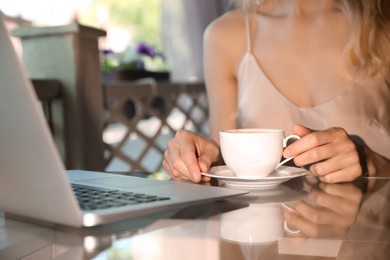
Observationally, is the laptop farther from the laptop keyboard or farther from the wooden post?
the wooden post

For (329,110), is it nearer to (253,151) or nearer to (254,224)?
(253,151)

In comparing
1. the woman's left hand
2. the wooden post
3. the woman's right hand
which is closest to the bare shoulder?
the wooden post

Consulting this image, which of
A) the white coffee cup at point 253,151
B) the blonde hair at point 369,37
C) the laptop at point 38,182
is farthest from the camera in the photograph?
the blonde hair at point 369,37

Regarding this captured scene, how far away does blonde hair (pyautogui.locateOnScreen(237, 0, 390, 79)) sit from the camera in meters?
1.17

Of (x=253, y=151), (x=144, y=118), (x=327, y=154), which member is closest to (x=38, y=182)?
(x=253, y=151)

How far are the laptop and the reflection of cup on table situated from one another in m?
0.03

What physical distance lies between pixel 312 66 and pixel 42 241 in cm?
94

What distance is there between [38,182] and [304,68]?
3.06ft

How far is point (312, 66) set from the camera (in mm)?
1251

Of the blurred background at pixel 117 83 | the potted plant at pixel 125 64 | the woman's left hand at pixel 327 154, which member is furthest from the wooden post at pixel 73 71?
the woman's left hand at pixel 327 154

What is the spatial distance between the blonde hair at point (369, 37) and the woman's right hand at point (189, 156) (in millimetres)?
498

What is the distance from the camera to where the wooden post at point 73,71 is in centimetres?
149

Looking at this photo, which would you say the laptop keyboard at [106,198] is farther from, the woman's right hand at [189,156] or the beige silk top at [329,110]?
the beige silk top at [329,110]

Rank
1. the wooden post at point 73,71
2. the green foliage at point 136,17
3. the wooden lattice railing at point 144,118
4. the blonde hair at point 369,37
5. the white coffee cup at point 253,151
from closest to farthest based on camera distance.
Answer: the white coffee cup at point 253,151
the blonde hair at point 369,37
the wooden post at point 73,71
the wooden lattice railing at point 144,118
the green foliage at point 136,17
